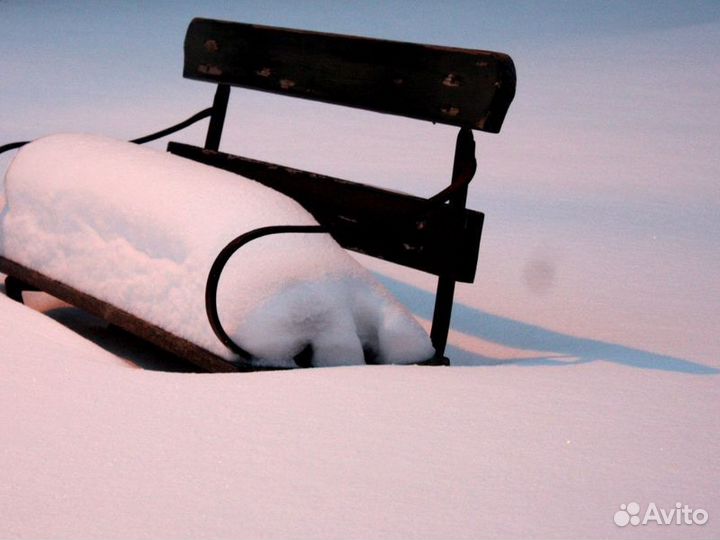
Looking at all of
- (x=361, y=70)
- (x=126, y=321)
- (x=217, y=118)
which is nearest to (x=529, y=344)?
(x=361, y=70)

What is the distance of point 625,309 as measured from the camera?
4.84 meters

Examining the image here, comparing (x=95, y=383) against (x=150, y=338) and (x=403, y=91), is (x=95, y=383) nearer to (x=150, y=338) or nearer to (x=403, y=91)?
(x=150, y=338)

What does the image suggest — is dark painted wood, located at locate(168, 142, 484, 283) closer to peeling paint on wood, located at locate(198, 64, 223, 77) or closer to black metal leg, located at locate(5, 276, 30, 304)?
peeling paint on wood, located at locate(198, 64, 223, 77)

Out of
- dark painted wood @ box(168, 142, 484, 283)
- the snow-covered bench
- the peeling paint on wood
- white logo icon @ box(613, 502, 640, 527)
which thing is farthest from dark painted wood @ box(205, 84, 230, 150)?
white logo icon @ box(613, 502, 640, 527)

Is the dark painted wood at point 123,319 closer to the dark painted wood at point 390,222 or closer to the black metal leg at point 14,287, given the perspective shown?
the black metal leg at point 14,287

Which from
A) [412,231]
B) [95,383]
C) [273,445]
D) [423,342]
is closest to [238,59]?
[412,231]

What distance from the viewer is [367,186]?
157 inches

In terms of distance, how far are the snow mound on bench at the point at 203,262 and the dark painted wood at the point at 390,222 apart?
211 mm

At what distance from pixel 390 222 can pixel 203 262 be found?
0.61 meters

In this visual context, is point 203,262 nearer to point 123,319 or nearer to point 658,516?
point 123,319

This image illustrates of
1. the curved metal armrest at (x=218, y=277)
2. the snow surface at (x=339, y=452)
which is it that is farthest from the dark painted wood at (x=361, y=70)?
the snow surface at (x=339, y=452)

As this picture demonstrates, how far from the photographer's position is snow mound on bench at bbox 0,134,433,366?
134 inches

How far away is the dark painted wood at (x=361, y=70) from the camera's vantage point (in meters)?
3.66

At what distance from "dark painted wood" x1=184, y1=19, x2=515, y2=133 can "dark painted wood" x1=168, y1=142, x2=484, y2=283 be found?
307mm
